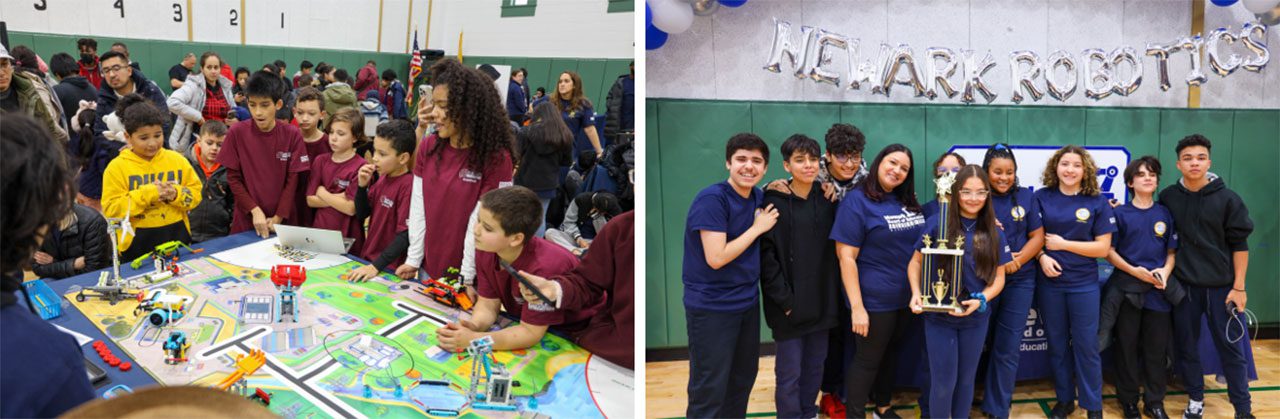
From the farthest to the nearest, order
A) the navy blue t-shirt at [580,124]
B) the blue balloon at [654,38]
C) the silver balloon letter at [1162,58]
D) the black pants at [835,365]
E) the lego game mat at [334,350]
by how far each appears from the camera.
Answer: the silver balloon letter at [1162,58], the black pants at [835,365], the blue balloon at [654,38], the navy blue t-shirt at [580,124], the lego game mat at [334,350]

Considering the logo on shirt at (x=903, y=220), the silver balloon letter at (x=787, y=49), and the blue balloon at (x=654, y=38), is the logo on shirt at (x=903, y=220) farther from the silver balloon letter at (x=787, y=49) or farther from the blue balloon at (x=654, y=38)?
the blue balloon at (x=654, y=38)

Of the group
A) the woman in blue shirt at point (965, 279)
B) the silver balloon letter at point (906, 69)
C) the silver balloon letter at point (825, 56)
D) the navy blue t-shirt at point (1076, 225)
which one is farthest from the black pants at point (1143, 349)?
the silver balloon letter at point (825, 56)

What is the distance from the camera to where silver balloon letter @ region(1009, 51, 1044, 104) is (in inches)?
115

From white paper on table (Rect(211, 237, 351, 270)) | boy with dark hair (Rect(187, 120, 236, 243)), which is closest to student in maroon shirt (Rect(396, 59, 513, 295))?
white paper on table (Rect(211, 237, 351, 270))

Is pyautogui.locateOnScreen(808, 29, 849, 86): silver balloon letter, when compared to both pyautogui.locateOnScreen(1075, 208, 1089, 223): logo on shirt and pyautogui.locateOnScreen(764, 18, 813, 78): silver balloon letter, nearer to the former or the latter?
pyautogui.locateOnScreen(764, 18, 813, 78): silver balloon letter

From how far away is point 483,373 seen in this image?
5.90ft

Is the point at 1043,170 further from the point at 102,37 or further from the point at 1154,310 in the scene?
the point at 102,37

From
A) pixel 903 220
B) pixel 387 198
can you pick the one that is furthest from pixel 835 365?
pixel 387 198

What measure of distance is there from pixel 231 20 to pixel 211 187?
46 cm

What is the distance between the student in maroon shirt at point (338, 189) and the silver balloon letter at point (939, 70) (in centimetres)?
212

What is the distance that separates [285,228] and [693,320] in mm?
1335

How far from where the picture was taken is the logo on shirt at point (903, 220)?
259 centimetres

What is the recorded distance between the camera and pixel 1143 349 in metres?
2.99

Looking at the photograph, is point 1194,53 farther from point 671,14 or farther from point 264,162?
point 264,162
